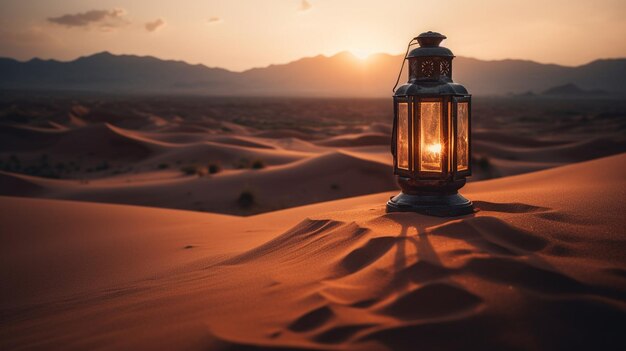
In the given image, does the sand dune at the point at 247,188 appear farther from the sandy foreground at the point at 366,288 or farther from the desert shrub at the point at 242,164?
the sandy foreground at the point at 366,288

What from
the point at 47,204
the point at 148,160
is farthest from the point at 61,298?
the point at 148,160

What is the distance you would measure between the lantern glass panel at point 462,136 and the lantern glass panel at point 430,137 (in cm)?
15

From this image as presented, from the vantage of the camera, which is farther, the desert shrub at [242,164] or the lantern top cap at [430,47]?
the desert shrub at [242,164]

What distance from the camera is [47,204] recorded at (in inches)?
303

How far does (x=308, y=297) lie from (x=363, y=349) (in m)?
0.59

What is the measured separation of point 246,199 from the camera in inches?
449

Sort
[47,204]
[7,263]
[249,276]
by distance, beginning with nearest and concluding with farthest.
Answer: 1. [249,276]
2. [7,263]
3. [47,204]

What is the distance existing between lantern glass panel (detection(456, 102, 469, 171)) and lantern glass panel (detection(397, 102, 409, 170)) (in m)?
0.41

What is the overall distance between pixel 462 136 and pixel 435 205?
65cm

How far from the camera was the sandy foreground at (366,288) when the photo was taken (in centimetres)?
216

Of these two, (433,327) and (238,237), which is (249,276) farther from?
(238,237)

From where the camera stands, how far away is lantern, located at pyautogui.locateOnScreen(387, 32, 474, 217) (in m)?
4.07

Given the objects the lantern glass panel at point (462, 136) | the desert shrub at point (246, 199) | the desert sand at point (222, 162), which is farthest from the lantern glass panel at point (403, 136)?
the desert shrub at point (246, 199)

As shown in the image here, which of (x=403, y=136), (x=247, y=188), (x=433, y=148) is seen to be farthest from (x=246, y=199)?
(x=433, y=148)
